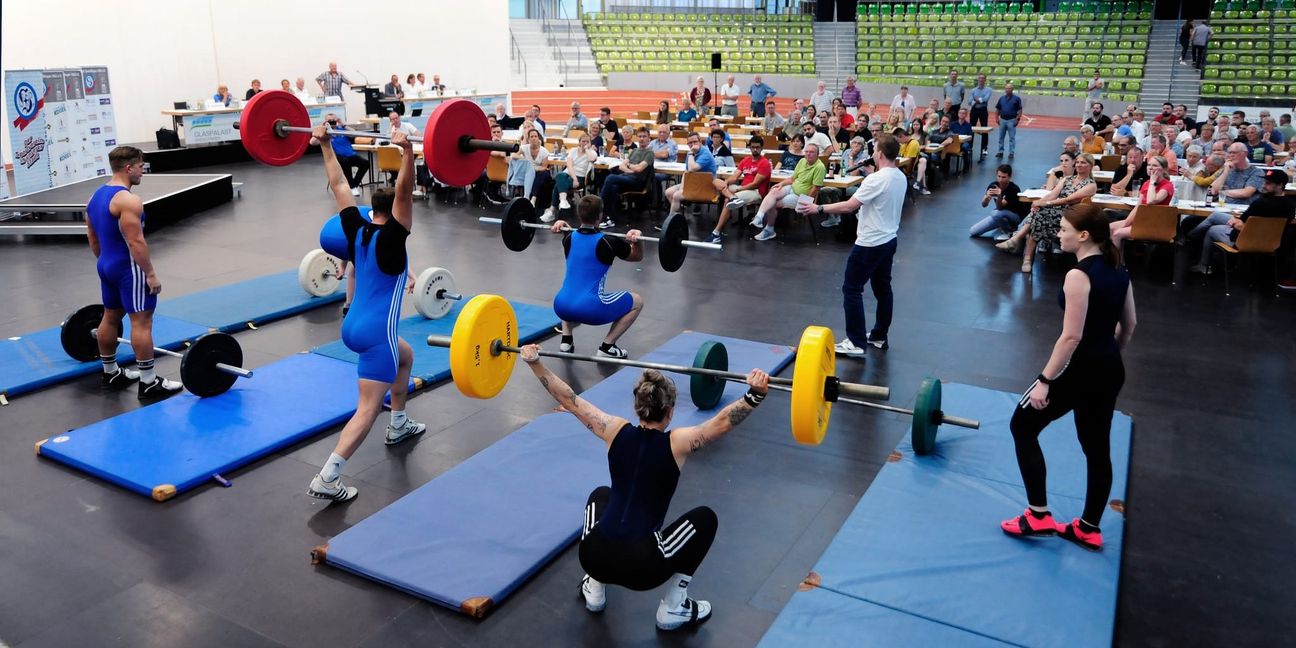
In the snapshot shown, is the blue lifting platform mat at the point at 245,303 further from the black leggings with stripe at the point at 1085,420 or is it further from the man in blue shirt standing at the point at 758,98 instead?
the man in blue shirt standing at the point at 758,98

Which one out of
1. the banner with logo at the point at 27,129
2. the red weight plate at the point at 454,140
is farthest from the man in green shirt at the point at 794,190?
the banner with logo at the point at 27,129

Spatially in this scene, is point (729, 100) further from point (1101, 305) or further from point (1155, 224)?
point (1101, 305)

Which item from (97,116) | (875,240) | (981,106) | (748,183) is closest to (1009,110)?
(981,106)

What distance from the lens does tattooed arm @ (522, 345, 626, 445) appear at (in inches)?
133

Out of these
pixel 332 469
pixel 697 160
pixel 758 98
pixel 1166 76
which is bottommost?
pixel 332 469

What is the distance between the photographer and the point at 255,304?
24.7 feet

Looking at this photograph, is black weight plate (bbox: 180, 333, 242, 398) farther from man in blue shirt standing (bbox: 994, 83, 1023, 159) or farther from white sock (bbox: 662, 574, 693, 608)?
man in blue shirt standing (bbox: 994, 83, 1023, 159)

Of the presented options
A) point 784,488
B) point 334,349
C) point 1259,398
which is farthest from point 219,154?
point 1259,398

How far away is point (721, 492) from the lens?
457cm

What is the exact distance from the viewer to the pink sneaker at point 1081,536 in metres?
3.93

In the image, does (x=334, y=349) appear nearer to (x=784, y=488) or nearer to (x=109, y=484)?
(x=109, y=484)

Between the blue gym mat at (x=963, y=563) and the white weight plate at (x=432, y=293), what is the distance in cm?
387

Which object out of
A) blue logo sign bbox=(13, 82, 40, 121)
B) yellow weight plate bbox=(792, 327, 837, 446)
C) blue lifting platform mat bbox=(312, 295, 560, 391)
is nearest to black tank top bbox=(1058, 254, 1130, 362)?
yellow weight plate bbox=(792, 327, 837, 446)

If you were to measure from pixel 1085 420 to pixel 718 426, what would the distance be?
1.61 m
